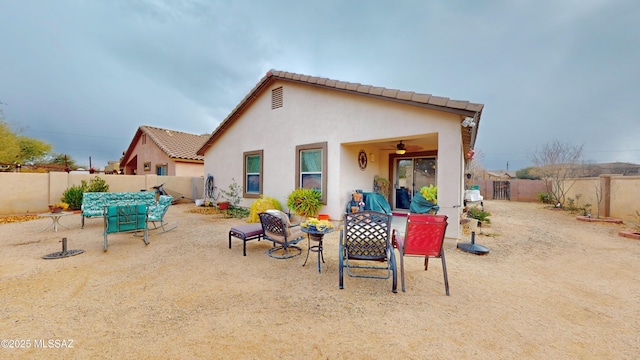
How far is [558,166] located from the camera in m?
13.3

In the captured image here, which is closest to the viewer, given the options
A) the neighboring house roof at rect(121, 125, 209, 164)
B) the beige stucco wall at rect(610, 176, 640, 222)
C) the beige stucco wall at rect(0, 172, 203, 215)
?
the beige stucco wall at rect(610, 176, 640, 222)

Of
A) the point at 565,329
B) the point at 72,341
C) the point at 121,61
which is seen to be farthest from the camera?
the point at 121,61

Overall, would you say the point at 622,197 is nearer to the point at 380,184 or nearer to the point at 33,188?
the point at 380,184

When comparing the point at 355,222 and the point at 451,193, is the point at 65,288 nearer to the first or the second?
the point at 355,222

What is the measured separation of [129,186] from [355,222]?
43.1 ft

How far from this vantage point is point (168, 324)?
2264 millimetres

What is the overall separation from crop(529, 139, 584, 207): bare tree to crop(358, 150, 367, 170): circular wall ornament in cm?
1206

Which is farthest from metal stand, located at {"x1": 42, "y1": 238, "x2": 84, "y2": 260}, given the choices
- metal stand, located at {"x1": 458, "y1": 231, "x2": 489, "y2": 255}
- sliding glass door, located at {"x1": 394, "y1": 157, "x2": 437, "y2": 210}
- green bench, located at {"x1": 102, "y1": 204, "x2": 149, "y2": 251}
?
sliding glass door, located at {"x1": 394, "y1": 157, "x2": 437, "y2": 210}

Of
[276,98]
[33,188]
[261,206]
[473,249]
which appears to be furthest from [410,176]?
[33,188]

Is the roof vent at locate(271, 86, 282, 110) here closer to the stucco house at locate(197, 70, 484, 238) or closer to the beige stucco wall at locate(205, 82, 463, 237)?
the stucco house at locate(197, 70, 484, 238)

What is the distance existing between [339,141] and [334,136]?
255 mm

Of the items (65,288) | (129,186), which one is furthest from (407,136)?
(129,186)

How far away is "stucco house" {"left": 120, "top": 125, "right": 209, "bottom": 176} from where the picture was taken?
14.8m

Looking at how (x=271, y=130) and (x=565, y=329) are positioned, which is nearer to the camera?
(x=565, y=329)
